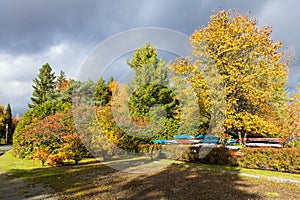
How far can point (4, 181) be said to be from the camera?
8.58 meters

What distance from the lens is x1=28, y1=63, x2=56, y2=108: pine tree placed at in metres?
40.1

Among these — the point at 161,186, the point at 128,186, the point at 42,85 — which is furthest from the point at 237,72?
the point at 42,85

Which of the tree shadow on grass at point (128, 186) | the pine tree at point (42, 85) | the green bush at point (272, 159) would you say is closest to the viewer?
the tree shadow on grass at point (128, 186)

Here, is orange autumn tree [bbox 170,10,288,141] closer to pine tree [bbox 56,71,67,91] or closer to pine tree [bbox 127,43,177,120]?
pine tree [bbox 127,43,177,120]

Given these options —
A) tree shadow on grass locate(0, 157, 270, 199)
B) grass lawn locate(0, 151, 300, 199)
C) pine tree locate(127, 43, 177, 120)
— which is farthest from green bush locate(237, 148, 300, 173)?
pine tree locate(127, 43, 177, 120)

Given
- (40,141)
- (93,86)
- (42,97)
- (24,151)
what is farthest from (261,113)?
(42,97)

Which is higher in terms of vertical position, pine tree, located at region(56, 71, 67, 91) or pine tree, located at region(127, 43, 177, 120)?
pine tree, located at region(56, 71, 67, 91)

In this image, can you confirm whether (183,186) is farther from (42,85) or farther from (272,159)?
(42,85)

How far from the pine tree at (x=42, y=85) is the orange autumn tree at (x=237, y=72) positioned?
33.1 metres

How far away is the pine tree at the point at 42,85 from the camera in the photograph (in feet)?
132

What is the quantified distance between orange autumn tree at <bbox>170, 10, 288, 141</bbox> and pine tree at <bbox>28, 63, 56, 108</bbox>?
33.1m

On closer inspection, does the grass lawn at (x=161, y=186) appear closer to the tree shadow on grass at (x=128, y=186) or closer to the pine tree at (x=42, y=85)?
the tree shadow on grass at (x=128, y=186)

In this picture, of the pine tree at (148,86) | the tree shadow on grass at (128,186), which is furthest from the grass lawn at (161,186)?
the pine tree at (148,86)

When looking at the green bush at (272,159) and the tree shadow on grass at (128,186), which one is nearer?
the tree shadow on grass at (128,186)
